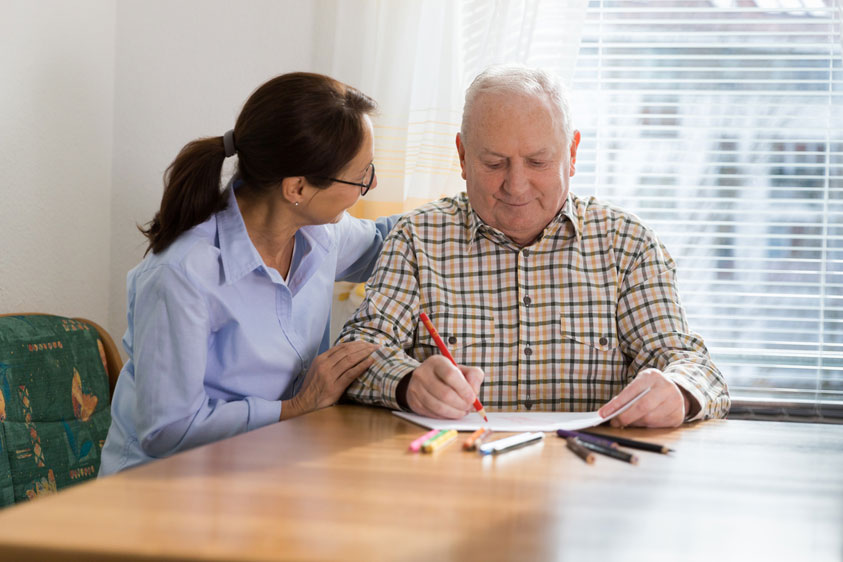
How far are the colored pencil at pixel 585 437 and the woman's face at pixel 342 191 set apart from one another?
0.71m

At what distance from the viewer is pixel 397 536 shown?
0.73 meters

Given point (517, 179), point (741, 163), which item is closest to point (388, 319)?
point (517, 179)

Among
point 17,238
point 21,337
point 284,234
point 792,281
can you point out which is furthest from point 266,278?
point 792,281

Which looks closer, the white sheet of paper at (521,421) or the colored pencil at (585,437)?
the colored pencil at (585,437)

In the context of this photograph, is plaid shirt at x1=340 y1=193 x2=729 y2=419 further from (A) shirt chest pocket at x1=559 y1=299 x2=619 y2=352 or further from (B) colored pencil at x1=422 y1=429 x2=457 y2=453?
(B) colored pencil at x1=422 y1=429 x2=457 y2=453

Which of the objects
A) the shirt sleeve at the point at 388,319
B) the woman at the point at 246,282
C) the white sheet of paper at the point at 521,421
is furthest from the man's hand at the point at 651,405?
the woman at the point at 246,282

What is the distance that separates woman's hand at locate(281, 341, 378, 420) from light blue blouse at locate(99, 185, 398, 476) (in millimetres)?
45

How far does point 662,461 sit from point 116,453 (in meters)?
1.07

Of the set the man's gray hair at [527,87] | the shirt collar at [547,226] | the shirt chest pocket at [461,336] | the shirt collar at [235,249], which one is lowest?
the shirt chest pocket at [461,336]

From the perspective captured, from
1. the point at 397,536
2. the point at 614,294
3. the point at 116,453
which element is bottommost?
the point at 116,453

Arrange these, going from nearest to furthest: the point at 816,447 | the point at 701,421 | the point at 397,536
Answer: the point at 397,536, the point at 816,447, the point at 701,421

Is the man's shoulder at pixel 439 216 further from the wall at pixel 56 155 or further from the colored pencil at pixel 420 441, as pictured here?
the wall at pixel 56 155

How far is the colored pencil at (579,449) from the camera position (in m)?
1.05

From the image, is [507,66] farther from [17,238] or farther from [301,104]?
[17,238]
